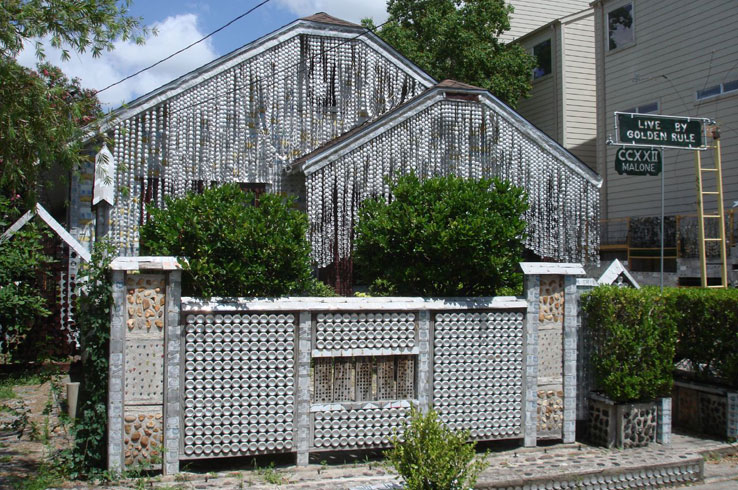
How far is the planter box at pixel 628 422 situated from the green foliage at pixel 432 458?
2645 millimetres

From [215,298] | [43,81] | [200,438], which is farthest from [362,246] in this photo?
[43,81]

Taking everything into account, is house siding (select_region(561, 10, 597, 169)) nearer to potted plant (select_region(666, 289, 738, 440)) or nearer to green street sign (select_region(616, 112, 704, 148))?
green street sign (select_region(616, 112, 704, 148))

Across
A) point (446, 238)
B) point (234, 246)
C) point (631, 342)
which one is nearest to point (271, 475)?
point (234, 246)

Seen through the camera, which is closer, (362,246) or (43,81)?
(43,81)

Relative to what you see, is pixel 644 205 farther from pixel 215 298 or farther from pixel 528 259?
pixel 215 298

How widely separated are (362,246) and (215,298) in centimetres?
240

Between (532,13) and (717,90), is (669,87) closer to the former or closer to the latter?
(717,90)

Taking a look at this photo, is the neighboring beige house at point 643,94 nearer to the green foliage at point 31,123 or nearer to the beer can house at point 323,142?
the beer can house at point 323,142

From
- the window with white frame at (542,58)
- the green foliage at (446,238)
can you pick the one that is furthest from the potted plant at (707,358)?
the window with white frame at (542,58)

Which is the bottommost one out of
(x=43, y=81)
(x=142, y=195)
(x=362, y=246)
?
(x=362, y=246)

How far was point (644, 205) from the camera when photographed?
19906 mm

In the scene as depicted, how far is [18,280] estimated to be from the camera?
36.4ft

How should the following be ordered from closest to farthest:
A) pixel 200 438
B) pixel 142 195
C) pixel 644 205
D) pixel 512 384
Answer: pixel 200 438 → pixel 512 384 → pixel 142 195 → pixel 644 205

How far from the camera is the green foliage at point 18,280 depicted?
10.2m
